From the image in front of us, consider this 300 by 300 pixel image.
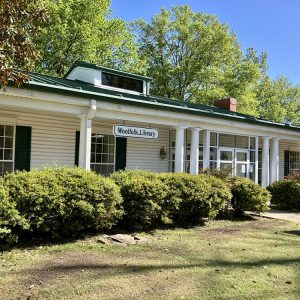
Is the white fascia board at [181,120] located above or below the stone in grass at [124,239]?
above

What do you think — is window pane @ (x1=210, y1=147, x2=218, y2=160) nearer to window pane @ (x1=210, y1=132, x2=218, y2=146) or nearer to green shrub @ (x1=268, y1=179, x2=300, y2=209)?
window pane @ (x1=210, y1=132, x2=218, y2=146)

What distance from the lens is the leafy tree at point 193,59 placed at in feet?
120

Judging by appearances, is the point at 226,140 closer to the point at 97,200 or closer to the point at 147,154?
the point at 147,154

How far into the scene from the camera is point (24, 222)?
261 inches

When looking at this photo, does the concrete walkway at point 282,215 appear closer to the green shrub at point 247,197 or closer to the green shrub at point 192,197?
A: the green shrub at point 247,197

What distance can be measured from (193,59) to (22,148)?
2748 cm

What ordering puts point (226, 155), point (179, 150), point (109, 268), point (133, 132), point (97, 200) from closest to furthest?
1. point (109, 268)
2. point (97, 200)
3. point (133, 132)
4. point (179, 150)
5. point (226, 155)

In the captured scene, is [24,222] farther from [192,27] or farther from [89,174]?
[192,27]

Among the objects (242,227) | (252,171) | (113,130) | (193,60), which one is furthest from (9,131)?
(193,60)

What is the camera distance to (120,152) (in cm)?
1454

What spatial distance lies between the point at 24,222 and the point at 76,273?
161 centimetres

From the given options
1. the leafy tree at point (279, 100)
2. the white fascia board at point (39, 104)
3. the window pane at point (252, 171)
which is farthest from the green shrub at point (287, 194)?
the leafy tree at point (279, 100)

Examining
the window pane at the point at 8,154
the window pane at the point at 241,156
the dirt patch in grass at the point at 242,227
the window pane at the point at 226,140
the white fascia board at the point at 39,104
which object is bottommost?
the dirt patch in grass at the point at 242,227

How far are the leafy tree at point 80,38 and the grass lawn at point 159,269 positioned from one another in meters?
20.9
